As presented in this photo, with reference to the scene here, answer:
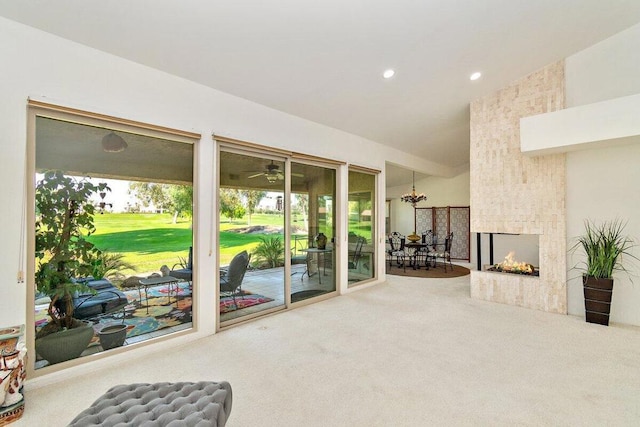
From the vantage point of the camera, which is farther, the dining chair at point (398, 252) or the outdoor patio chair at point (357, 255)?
the dining chair at point (398, 252)

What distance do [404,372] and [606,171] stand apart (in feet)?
14.2

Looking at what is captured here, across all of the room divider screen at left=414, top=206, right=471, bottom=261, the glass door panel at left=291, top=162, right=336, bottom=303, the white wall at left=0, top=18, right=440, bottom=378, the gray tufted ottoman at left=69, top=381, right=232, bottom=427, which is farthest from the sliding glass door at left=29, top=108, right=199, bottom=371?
the room divider screen at left=414, top=206, right=471, bottom=261

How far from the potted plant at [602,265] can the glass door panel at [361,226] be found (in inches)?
136

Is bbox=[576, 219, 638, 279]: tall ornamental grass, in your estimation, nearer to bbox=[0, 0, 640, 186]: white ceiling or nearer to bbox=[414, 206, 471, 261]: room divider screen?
bbox=[0, 0, 640, 186]: white ceiling

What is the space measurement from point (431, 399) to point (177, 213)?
10.4 feet

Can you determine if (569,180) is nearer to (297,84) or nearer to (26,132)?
(297,84)

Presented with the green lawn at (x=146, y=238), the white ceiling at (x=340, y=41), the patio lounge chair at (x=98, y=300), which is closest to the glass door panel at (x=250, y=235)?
the green lawn at (x=146, y=238)

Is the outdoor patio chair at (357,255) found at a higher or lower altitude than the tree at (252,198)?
lower

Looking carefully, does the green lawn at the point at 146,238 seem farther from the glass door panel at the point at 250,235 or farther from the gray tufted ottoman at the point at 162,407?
the gray tufted ottoman at the point at 162,407

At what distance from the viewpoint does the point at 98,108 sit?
9.36 ft

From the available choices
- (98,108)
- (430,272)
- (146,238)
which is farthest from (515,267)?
(98,108)

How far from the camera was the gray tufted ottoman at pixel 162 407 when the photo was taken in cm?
152

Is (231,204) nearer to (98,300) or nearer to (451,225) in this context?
(98,300)

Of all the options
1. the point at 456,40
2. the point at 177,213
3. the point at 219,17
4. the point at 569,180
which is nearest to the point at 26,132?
the point at 177,213
